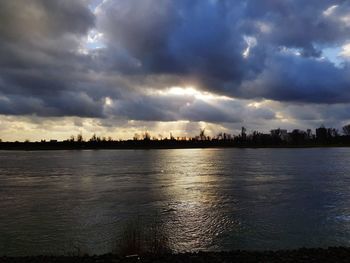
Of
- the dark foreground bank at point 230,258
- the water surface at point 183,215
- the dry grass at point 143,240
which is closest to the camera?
the dark foreground bank at point 230,258

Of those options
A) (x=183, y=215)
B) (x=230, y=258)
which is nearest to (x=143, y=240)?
(x=230, y=258)

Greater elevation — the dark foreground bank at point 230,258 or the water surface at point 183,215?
the dark foreground bank at point 230,258

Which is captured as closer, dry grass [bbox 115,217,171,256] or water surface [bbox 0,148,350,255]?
dry grass [bbox 115,217,171,256]

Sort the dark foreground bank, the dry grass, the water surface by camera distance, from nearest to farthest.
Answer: the dark foreground bank < the dry grass < the water surface

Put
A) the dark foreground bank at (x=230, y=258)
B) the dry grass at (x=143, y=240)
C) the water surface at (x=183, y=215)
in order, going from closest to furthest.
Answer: the dark foreground bank at (x=230, y=258), the dry grass at (x=143, y=240), the water surface at (x=183, y=215)

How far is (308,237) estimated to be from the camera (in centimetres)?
1645

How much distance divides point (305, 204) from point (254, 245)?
1037 centimetres

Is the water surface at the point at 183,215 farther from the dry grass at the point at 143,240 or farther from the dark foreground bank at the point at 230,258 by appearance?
the dark foreground bank at the point at 230,258

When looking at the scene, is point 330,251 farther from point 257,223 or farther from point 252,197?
point 252,197

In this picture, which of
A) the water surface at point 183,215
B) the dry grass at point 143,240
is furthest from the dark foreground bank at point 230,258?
the water surface at point 183,215

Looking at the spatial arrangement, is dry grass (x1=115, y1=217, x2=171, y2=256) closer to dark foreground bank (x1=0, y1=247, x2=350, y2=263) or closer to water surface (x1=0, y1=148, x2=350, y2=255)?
water surface (x1=0, y1=148, x2=350, y2=255)

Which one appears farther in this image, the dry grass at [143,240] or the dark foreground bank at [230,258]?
the dry grass at [143,240]

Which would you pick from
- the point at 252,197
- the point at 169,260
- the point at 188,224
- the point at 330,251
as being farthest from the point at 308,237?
the point at 252,197

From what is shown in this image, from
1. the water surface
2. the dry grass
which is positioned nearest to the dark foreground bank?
the dry grass
